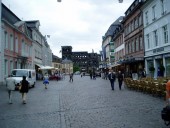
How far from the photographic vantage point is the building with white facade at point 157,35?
26750 millimetres

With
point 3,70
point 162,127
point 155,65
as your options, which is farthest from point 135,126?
point 3,70

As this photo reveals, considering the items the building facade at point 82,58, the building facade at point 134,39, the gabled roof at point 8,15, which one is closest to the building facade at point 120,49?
the building facade at point 134,39

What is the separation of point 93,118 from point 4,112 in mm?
4202

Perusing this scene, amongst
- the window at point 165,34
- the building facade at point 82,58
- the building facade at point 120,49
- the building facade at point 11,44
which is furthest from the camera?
the building facade at point 82,58

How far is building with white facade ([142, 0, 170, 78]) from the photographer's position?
26.8 metres

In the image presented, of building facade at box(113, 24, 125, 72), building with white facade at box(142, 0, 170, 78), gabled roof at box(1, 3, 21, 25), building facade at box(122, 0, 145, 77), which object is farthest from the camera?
building facade at box(113, 24, 125, 72)

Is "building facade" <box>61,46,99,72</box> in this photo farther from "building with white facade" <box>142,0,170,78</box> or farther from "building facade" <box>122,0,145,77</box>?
"building with white facade" <box>142,0,170,78</box>

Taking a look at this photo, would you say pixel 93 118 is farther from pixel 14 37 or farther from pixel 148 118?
pixel 14 37

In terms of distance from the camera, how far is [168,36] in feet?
85.6

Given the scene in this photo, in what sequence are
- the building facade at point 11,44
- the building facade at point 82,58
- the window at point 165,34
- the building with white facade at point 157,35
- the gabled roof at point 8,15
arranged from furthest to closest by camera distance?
the building facade at point 82,58 < the gabled roof at point 8,15 < the building facade at point 11,44 < the window at point 165,34 < the building with white facade at point 157,35

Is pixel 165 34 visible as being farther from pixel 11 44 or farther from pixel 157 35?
pixel 11 44

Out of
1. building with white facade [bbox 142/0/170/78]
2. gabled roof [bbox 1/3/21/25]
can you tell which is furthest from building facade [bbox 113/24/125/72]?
gabled roof [bbox 1/3/21/25]

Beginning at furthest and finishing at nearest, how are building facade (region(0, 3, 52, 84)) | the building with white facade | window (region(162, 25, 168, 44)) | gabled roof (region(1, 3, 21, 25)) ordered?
gabled roof (region(1, 3, 21, 25)) → building facade (region(0, 3, 52, 84)) → window (region(162, 25, 168, 44)) → the building with white facade

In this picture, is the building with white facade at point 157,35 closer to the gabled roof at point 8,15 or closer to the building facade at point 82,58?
the gabled roof at point 8,15
